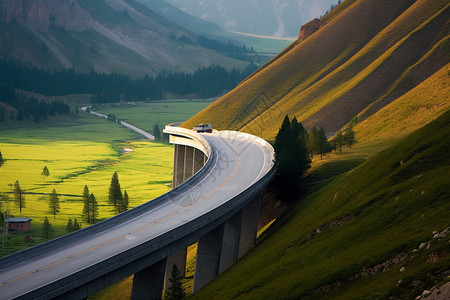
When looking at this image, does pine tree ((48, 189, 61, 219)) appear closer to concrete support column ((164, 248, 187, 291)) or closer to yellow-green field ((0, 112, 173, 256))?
yellow-green field ((0, 112, 173, 256))

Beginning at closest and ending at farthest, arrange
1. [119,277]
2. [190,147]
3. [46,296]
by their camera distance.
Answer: [46,296], [119,277], [190,147]

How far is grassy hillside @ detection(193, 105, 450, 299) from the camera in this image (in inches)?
1250

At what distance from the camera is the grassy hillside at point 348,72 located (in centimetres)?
14075

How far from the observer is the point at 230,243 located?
2382 inches

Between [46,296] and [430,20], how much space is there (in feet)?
491

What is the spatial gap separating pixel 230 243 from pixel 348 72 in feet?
379

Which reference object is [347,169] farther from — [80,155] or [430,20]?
[80,155]

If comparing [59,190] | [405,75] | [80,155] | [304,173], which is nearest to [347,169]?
[304,173]

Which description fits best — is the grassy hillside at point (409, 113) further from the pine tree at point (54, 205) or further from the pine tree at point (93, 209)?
the pine tree at point (54, 205)

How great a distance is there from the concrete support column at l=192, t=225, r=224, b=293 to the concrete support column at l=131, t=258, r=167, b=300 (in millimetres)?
9934

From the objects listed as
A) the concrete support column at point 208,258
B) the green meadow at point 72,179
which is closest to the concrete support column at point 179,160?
the green meadow at point 72,179

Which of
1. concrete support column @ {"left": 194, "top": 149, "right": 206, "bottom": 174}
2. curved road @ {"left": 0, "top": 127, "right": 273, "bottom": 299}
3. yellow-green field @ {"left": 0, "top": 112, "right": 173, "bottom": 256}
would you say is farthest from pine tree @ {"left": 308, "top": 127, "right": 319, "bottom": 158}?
yellow-green field @ {"left": 0, "top": 112, "right": 173, "bottom": 256}

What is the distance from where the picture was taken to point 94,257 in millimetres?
42250

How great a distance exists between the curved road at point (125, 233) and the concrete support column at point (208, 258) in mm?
2710
